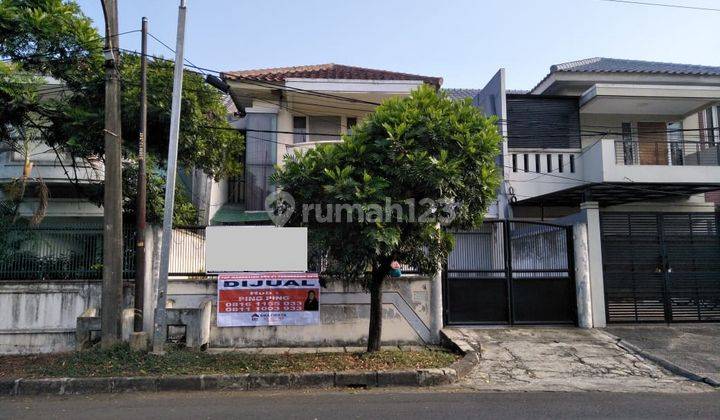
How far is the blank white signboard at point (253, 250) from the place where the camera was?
848 cm

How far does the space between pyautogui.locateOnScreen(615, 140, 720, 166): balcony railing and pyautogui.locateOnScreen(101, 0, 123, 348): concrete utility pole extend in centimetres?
1226

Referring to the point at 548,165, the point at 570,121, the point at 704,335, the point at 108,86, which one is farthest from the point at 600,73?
the point at 108,86

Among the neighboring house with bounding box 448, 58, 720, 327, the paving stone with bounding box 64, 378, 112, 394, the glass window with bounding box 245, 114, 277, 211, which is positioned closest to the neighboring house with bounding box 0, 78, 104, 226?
the glass window with bounding box 245, 114, 277, 211

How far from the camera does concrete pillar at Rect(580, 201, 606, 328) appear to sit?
975 centimetres

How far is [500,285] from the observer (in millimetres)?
9719

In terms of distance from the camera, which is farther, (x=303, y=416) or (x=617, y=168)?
(x=617, y=168)

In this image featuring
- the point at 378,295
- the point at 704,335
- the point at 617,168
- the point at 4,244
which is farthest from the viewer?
the point at 617,168

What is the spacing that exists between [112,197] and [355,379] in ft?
16.0

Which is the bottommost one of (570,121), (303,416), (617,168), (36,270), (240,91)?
(303,416)

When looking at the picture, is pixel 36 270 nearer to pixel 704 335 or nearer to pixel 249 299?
pixel 249 299

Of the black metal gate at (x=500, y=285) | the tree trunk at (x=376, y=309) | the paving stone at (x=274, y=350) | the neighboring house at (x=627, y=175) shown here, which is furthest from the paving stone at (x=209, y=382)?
the neighboring house at (x=627, y=175)

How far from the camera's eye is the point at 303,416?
5.33m

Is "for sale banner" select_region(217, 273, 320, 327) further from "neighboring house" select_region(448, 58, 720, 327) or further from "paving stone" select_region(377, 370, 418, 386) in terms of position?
"neighboring house" select_region(448, 58, 720, 327)

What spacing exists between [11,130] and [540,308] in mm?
11587
